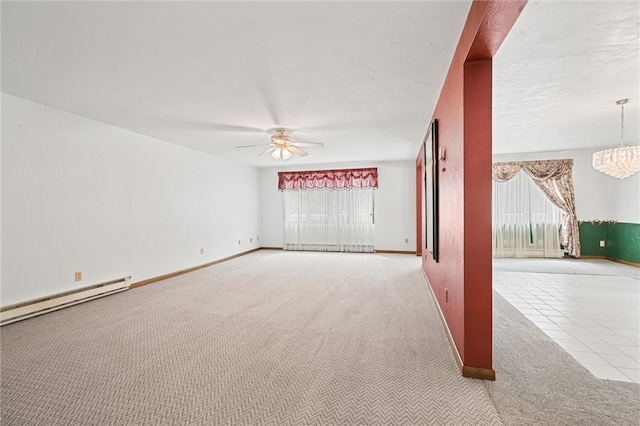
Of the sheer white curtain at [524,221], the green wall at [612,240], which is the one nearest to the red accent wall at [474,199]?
the sheer white curtain at [524,221]

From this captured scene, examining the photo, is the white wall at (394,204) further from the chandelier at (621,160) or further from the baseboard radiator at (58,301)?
the baseboard radiator at (58,301)

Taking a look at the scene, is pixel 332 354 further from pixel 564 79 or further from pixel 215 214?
pixel 215 214

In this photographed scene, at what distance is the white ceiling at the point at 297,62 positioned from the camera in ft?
5.89

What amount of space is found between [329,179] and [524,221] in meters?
4.71

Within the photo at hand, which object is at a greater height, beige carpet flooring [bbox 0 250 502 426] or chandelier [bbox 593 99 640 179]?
chandelier [bbox 593 99 640 179]

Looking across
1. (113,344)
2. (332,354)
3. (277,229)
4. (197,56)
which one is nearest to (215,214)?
(277,229)

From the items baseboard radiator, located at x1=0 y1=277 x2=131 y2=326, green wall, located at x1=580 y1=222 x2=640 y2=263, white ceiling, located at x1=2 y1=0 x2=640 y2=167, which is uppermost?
white ceiling, located at x1=2 y1=0 x2=640 y2=167

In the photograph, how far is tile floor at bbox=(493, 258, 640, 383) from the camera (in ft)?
7.44

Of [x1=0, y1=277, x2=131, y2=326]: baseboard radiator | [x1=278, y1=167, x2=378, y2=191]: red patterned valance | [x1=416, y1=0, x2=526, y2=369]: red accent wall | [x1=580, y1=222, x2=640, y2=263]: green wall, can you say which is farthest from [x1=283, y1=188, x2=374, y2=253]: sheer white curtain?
[x1=416, y1=0, x2=526, y2=369]: red accent wall

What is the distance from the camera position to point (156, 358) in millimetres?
2234

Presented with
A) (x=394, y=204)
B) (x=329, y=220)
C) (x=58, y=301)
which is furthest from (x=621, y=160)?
(x=58, y=301)

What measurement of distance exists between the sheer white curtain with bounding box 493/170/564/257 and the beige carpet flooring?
4130 millimetres

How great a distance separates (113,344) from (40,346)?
1.97 feet

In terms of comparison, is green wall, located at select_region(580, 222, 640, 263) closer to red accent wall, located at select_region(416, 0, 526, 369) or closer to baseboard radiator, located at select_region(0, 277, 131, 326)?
red accent wall, located at select_region(416, 0, 526, 369)
